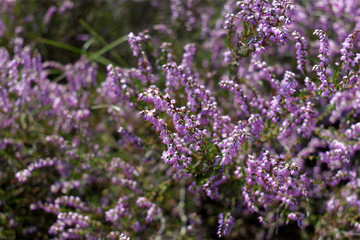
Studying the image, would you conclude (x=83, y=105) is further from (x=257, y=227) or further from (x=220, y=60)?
(x=257, y=227)

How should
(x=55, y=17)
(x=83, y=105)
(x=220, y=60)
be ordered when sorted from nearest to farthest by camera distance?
1. (x=83, y=105)
2. (x=220, y=60)
3. (x=55, y=17)

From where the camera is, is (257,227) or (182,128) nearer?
(182,128)

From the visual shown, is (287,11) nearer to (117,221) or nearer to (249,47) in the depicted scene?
(249,47)

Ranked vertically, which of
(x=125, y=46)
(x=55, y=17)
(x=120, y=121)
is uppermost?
(x=55, y=17)

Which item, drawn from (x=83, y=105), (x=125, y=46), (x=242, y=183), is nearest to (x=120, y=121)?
(x=83, y=105)

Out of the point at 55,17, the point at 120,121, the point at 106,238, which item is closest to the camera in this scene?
the point at 106,238

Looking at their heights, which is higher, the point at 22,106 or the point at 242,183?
the point at 22,106
